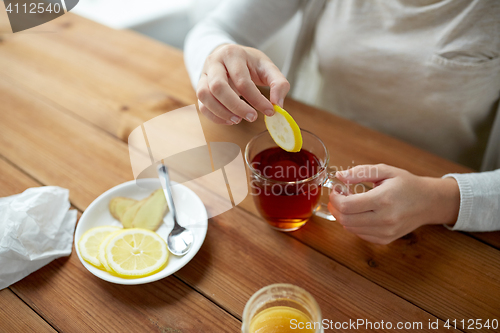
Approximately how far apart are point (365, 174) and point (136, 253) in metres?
0.38

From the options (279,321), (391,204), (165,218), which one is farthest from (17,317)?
(391,204)

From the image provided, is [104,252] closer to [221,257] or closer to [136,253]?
[136,253]

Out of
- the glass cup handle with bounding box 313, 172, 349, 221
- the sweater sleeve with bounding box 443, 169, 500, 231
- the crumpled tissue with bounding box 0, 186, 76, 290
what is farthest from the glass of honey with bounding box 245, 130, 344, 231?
the crumpled tissue with bounding box 0, 186, 76, 290

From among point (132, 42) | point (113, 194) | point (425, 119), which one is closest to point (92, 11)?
point (132, 42)

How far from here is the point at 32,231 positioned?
1.86 feet

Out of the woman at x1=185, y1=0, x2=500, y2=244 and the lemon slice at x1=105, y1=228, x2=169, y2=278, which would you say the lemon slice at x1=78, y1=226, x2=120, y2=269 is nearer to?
the lemon slice at x1=105, y1=228, x2=169, y2=278

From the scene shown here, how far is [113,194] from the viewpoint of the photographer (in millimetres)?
649

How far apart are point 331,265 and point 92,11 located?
209 centimetres

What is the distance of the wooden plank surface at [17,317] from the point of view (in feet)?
1.63

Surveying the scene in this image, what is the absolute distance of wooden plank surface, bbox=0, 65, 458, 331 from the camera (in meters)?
0.53

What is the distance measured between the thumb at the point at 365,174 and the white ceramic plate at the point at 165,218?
9.6 inches

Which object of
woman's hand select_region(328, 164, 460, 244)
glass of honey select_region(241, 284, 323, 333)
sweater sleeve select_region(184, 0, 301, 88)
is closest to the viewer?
glass of honey select_region(241, 284, 323, 333)

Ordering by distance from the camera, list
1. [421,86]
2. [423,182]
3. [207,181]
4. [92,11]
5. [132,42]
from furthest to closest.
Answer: [92,11]
[132,42]
[421,86]
[207,181]
[423,182]

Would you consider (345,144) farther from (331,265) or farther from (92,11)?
(92,11)
